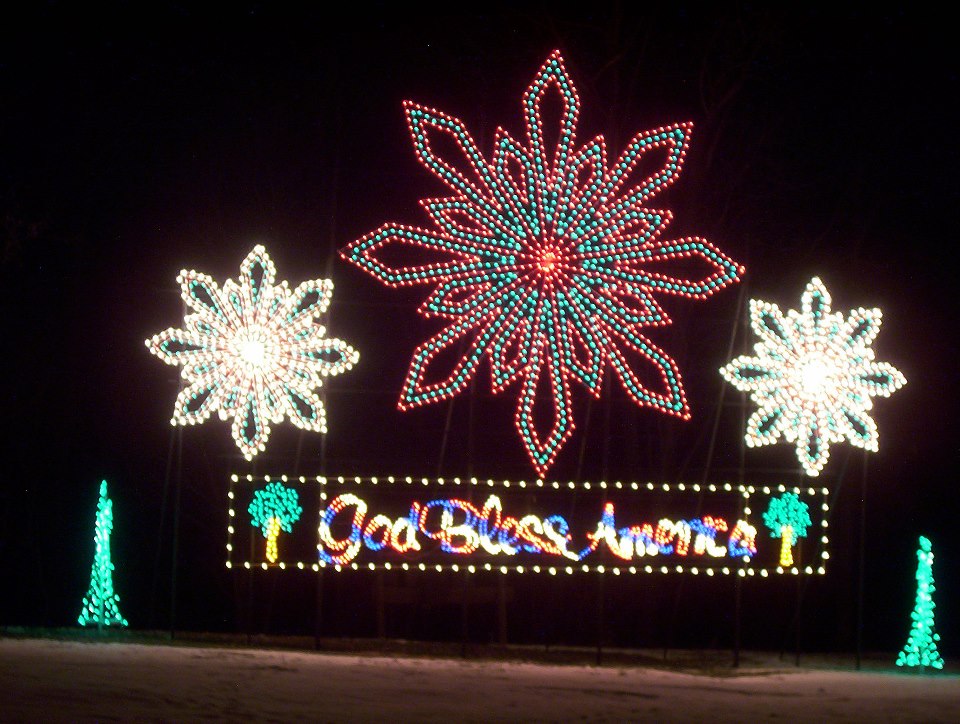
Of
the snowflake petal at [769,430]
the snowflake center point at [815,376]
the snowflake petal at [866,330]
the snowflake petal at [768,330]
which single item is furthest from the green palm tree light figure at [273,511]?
the snowflake petal at [866,330]

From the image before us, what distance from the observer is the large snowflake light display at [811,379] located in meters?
15.6

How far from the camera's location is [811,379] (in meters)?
15.6

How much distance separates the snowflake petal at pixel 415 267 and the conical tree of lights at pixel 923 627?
538 centimetres

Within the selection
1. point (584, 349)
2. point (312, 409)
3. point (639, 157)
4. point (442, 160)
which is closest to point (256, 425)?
point (312, 409)

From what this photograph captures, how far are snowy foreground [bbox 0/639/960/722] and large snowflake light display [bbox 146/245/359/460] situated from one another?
2346 millimetres

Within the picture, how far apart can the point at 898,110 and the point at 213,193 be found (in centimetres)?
874

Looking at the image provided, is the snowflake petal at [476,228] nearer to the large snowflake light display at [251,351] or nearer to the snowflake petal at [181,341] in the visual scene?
the large snowflake light display at [251,351]

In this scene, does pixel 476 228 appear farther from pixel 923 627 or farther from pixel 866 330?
pixel 923 627

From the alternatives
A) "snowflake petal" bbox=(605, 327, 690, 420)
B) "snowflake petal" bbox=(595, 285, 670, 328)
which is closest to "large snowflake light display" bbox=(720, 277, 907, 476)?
"snowflake petal" bbox=(605, 327, 690, 420)

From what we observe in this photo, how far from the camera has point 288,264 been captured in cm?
1959

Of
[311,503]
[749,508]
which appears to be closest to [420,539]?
[311,503]

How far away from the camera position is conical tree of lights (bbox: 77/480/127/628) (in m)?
16.4

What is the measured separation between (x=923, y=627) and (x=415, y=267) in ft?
20.7

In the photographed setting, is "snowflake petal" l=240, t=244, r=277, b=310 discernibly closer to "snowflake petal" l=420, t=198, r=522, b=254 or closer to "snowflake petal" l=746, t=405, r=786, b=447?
"snowflake petal" l=420, t=198, r=522, b=254
